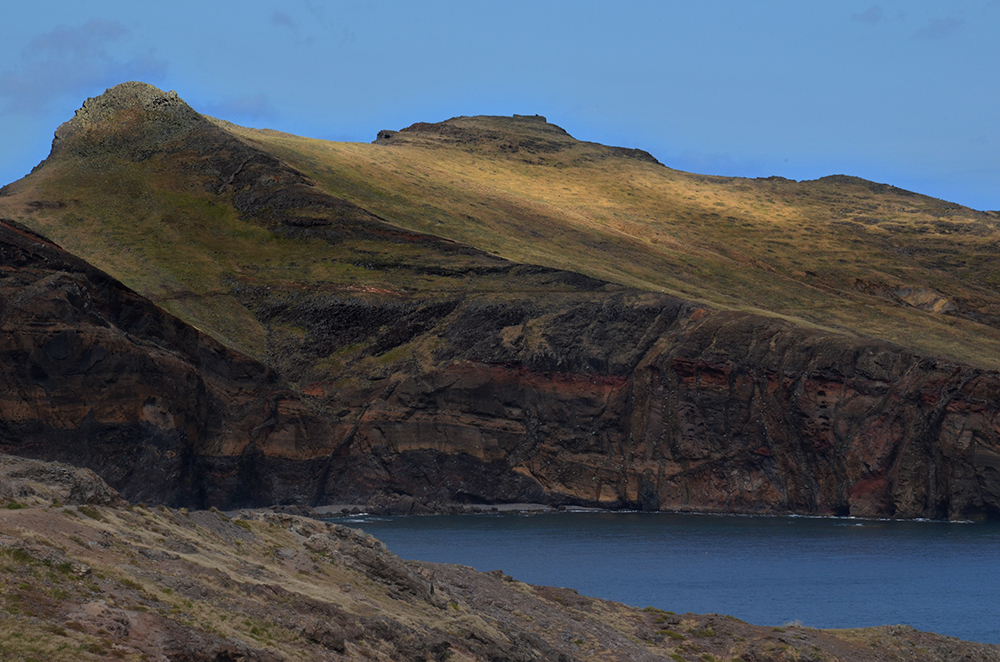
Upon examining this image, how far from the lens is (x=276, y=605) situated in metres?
32.8

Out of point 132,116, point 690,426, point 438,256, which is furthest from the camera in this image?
point 132,116

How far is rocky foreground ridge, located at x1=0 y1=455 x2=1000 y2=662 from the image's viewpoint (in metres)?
26.3

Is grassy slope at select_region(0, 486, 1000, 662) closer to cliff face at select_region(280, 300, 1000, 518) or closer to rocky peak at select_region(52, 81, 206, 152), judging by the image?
cliff face at select_region(280, 300, 1000, 518)

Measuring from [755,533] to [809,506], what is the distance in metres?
17.5

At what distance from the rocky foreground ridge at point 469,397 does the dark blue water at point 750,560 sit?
6.61 m

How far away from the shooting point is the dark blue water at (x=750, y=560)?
245ft

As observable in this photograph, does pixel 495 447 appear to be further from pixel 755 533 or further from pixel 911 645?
pixel 911 645

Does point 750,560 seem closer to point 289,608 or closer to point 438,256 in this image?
point 289,608

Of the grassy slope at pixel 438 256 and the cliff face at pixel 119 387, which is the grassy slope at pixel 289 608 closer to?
the cliff face at pixel 119 387

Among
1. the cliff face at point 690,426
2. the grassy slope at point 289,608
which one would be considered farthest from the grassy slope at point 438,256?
the grassy slope at point 289,608

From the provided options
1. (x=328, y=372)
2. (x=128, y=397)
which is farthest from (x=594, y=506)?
(x=128, y=397)

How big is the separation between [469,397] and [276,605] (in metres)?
101

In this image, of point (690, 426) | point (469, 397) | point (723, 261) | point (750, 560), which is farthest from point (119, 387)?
point (723, 261)

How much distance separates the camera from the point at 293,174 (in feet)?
573
